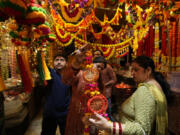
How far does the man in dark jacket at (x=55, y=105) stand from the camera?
1.78m

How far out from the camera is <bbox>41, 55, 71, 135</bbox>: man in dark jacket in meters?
1.78

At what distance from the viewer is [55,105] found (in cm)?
178

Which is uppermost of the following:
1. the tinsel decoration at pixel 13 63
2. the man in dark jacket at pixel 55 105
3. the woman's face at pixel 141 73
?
the tinsel decoration at pixel 13 63

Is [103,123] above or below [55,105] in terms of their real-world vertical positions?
above

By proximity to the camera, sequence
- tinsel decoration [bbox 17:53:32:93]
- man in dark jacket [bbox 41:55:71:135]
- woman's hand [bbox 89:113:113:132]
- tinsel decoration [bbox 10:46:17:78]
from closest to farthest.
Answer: woman's hand [bbox 89:113:113:132]
tinsel decoration [bbox 17:53:32:93]
tinsel decoration [bbox 10:46:17:78]
man in dark jacket [bbox 41:55:71:135]

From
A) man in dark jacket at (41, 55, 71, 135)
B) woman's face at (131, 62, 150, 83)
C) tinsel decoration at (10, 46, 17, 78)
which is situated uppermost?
tinsel decoration at (10, 46, 17, 78)

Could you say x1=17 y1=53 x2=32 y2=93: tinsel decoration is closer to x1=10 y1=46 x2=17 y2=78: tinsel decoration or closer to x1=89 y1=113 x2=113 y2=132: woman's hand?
x1=10 y1=46 x2=17 y2=78: tinsel decoration

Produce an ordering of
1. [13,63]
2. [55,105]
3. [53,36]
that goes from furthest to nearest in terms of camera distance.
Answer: [55,105] → [53,36] → [13,63]

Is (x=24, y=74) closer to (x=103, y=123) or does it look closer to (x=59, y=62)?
(x=103, y=123)

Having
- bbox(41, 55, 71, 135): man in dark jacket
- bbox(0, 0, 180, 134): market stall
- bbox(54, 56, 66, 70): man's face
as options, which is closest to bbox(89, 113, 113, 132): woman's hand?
bbox(0, 0, 180, 134): market stall

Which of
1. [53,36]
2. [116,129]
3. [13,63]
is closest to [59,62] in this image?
[53,36]

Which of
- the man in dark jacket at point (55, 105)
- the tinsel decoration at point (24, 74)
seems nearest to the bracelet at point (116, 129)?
the tinsel decoration at point (24, 74)

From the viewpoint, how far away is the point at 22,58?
37.6 inches

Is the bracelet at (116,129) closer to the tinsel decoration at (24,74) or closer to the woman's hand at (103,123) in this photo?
the woman's hand at (103,123)
